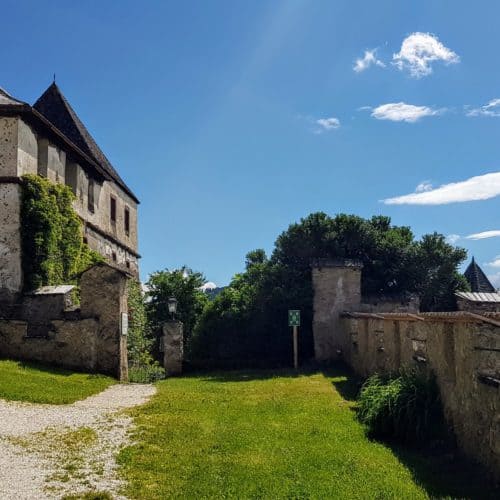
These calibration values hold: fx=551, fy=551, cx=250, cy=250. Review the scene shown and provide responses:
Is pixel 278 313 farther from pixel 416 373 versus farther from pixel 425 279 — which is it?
pixel 416 373

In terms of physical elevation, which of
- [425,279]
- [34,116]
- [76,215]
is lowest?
[425,279]

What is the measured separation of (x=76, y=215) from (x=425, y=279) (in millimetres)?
13643

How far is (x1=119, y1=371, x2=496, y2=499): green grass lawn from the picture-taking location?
545 cm

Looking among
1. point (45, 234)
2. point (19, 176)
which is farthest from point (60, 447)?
point (19, 176)

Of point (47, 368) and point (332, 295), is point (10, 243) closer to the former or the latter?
point (47, 368)

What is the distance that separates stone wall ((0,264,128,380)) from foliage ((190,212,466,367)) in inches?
175

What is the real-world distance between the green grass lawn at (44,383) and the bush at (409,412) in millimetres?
6205

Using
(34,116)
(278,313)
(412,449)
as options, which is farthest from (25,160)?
(412,449)

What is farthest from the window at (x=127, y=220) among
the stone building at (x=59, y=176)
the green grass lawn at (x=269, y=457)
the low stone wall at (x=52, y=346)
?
the green grass lawn at (x=269, y=457)

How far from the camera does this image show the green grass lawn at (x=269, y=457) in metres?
5.45

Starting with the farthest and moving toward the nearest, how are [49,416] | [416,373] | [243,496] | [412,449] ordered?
[49,416], [416,373], [412,449], [243,496]

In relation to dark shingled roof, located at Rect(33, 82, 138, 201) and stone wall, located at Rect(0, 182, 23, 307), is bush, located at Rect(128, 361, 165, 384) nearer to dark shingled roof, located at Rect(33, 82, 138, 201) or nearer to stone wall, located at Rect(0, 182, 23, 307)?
stone wall, located at Rect(0, 182, 23, 307)

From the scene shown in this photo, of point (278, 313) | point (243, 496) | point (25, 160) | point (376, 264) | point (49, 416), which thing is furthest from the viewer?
point (376, 264)

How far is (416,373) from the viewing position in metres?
8.45
